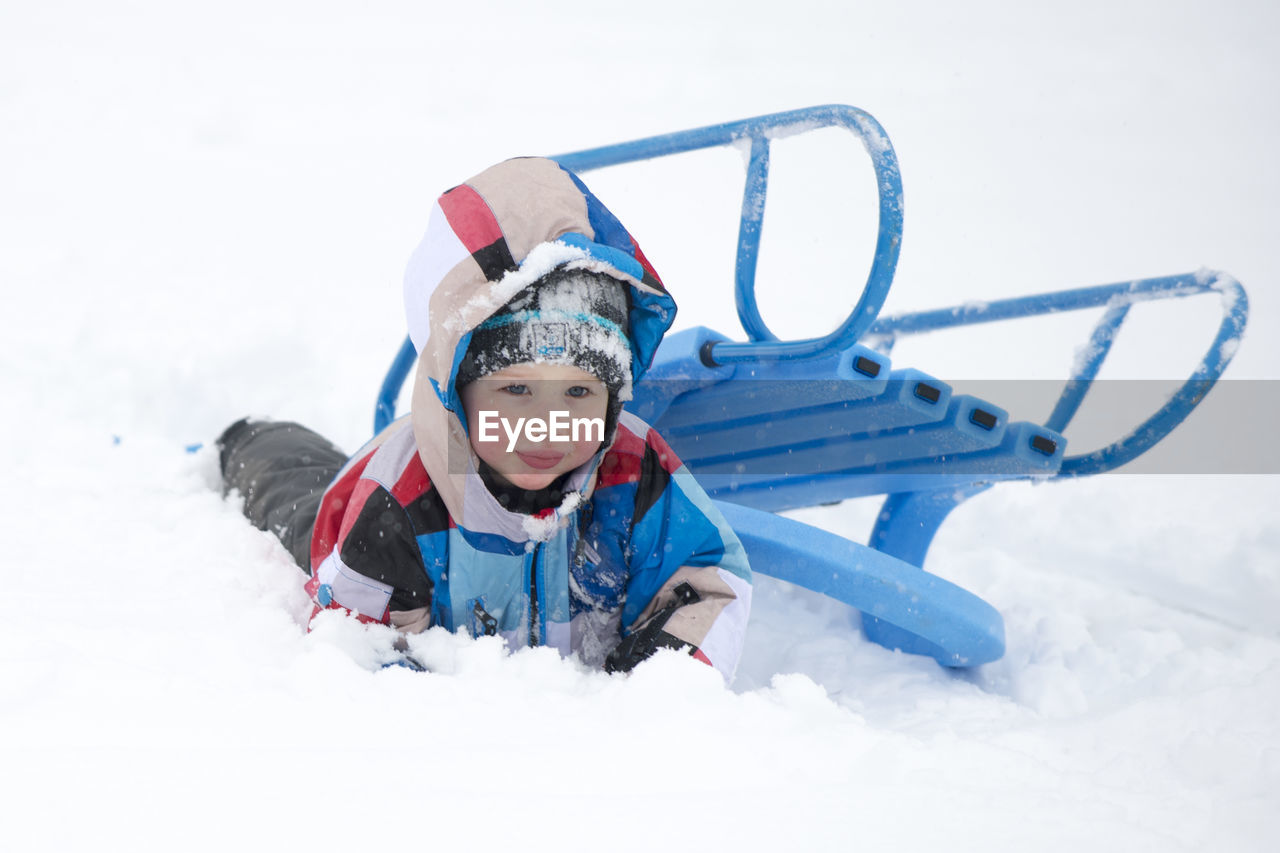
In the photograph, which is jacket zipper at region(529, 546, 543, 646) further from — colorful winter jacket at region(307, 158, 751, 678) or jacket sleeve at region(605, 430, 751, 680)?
jacket sleeve at region(605, 430, 751, 680)

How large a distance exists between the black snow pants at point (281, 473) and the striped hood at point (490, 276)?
1.55 feet

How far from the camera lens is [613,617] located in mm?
1519

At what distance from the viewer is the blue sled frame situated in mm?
1638

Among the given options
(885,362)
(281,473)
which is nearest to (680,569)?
(885,362)

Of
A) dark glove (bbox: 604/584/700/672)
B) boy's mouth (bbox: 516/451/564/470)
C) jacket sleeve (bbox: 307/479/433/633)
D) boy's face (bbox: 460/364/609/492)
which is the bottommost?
dark glove (bbox: 604/584/700/672)

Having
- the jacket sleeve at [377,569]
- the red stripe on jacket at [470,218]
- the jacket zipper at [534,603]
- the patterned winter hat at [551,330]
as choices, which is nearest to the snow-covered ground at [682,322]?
the jacket sleeve at [377,569]

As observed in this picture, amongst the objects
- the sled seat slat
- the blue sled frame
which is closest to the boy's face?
the blue sled frame

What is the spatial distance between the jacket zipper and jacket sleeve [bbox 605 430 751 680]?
0.40 ft

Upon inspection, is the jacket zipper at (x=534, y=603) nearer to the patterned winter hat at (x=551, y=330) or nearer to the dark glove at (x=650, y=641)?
the dark glove at (x=650, y=641)

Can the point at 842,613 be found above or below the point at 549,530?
below

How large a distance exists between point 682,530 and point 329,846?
32.5 inches

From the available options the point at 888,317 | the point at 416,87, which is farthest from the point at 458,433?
the point at 416,87

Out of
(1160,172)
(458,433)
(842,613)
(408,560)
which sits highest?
(1160,172)

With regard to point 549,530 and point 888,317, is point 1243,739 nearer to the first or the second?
point 549,530
